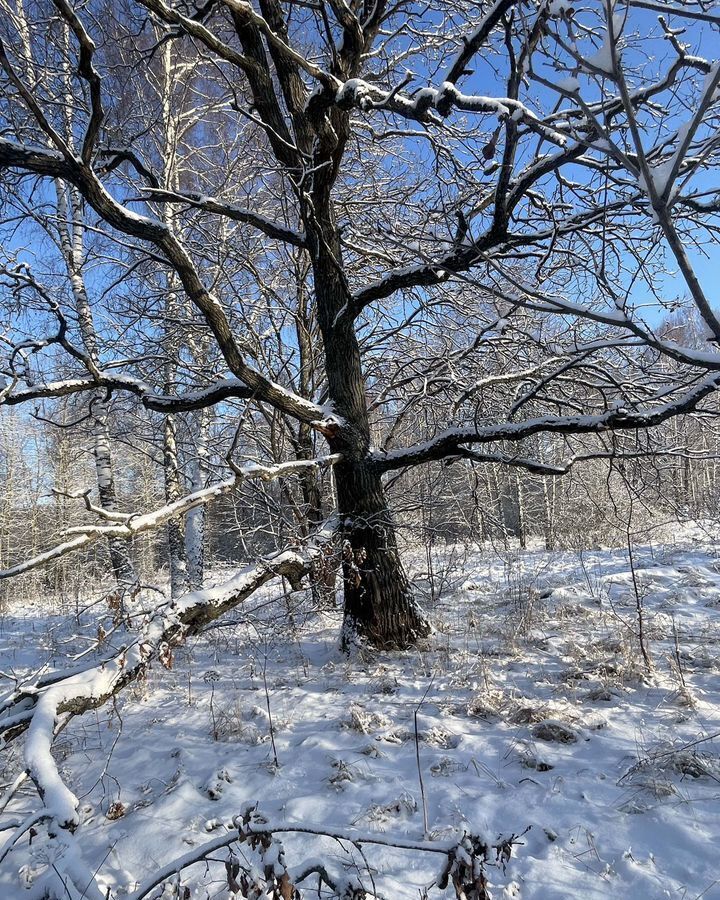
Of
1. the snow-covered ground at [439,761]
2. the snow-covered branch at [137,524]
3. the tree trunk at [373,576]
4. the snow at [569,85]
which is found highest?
the snow at [569,85]

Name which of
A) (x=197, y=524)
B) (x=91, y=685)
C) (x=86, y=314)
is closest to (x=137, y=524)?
(x=91, y=685)

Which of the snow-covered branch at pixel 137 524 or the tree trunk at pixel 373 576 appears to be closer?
the snow-covered branch at pixel 137 524

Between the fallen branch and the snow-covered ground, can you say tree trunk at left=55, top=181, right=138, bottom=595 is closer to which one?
the snow-covered ground

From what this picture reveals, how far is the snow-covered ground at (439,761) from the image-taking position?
6.40 ft

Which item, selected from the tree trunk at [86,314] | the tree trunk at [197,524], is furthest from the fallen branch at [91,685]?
the tree trunk at [86,314]

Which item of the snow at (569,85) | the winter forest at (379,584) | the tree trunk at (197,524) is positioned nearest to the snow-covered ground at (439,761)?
the winter forest at (379,584)

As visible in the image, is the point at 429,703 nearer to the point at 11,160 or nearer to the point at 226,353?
the point at 226,353

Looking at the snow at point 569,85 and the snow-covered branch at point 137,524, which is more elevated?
the snow at point 569,85

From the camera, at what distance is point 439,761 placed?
2.62 m

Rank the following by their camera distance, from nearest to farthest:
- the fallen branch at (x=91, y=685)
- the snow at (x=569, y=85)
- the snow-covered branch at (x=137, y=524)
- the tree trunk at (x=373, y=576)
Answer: the snow at (x=569, y=85) → the fallen branch at (x=91, y=685) → the snow-covered branch at (x=137, y=524) → the tree trunk at (x=373, y=576)

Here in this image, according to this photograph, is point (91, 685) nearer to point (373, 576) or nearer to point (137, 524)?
point (137, 524)

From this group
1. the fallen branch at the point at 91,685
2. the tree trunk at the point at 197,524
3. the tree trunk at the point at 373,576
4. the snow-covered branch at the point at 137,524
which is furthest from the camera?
the tree trunk at the point at 197,524

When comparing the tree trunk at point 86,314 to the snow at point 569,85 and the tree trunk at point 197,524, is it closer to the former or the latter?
the tree trunk at point 197,524

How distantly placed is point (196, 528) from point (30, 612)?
19.2 feet
